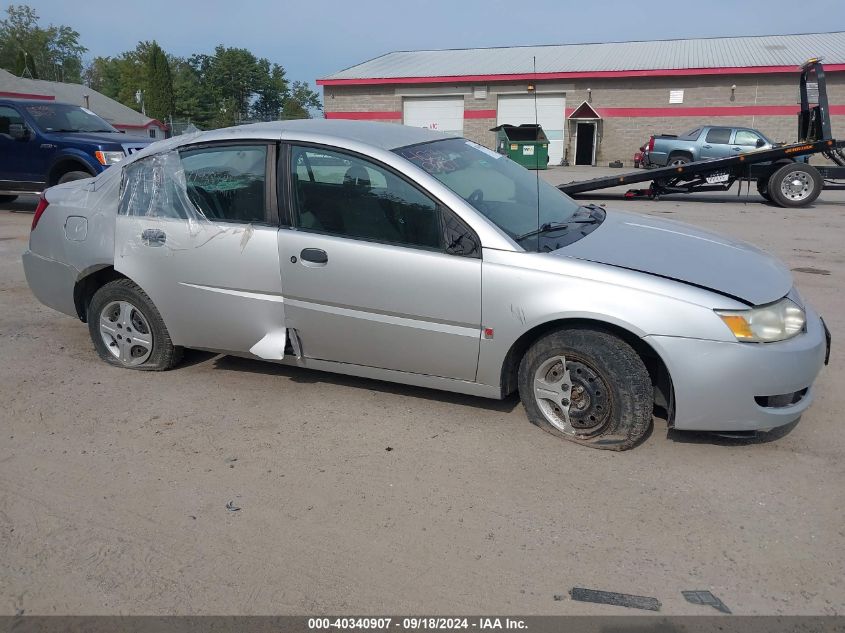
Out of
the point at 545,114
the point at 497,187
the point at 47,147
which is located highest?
the point at 545,114

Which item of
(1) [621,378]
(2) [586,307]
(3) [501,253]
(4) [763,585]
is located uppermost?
(3) [501,253]

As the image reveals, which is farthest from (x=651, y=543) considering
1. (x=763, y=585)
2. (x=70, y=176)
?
(x=70, y=176)

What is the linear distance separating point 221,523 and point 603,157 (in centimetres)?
3318

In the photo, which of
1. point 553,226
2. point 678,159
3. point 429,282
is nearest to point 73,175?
point 429,282

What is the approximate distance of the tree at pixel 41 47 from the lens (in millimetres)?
93625

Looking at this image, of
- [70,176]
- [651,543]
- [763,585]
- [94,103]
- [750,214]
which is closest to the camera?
[763,585]

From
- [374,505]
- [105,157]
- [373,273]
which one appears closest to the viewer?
[374,505]

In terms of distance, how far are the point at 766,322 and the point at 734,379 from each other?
32 centimetres

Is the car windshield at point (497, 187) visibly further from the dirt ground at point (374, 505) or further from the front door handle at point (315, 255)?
the dirt ground at point (374, 505)

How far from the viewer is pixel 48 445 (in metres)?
3.82

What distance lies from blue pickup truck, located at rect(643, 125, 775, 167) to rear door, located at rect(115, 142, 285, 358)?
59.5 ft

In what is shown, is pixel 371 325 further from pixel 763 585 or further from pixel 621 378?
pixel 763 585

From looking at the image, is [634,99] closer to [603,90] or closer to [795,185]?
[603,90]

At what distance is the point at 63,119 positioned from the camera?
12.4 metres
